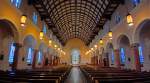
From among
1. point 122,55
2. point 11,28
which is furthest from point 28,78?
point 122,55

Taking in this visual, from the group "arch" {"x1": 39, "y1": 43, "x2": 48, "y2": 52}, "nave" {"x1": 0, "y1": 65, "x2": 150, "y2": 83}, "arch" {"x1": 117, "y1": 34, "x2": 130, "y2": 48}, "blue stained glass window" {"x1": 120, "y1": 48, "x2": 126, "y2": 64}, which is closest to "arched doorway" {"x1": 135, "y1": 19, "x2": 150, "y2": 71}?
"arch" {"x1": 117, "y1": 34, "x2": 130, "y2": 48}

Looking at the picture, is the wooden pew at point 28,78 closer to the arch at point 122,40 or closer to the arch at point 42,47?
the arch at point 122,40

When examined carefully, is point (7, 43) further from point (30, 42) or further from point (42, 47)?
point (42, 47)

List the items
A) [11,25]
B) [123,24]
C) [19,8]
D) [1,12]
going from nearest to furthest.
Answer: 1. [1,12]
2. [11,25]
3. [19,8]
4. [123,24]

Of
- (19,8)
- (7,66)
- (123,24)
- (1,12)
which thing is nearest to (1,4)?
(1,12)

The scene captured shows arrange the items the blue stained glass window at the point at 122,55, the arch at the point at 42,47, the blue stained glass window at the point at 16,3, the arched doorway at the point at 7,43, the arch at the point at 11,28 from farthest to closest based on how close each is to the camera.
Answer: the arch at the point at 42,47
the blue stained glass window at the point at 122,55
the arched doorway at the point at 7,43
the blue stained glass window at the point at 16,3
the arch at the point at 11,28

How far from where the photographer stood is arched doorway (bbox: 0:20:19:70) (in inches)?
477

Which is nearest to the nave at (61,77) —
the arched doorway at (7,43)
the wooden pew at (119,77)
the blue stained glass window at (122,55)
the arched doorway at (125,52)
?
the wooden pew at (119,77)

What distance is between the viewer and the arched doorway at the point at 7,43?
12109 millimetres

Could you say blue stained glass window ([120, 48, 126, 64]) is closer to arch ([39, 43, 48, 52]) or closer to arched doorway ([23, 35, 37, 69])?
arched doorway ([23, 35, 37, 69])

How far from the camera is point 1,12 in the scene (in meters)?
9.41

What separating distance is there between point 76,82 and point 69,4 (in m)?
16.3

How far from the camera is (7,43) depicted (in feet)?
45.2

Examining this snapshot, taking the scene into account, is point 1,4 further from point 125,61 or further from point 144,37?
point 125,61
